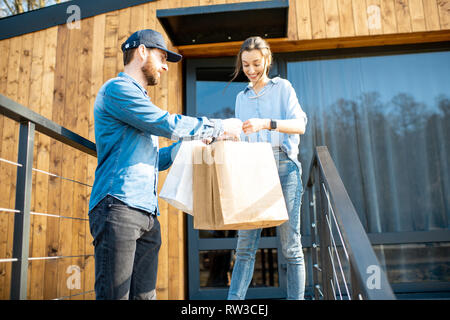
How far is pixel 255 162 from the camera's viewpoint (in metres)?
1.56

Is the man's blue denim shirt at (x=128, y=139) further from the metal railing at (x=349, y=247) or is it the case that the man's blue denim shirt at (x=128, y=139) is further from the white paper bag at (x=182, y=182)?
the metal railing at (x=349, y=247)

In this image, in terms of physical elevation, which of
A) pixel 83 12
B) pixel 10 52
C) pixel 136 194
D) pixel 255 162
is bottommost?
pixel 136 194

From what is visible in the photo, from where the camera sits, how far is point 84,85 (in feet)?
11.9

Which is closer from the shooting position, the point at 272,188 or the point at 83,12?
the point at 272,188

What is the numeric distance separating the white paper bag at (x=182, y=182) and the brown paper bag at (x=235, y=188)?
30 millimetres

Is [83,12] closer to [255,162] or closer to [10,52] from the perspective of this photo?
[10,52]

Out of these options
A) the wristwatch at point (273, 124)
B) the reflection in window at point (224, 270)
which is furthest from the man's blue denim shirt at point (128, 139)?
the reflection in window at point (224, 270)

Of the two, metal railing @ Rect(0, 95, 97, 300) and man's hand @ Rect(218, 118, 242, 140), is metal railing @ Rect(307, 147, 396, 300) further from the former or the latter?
metal railing @ Rect(0, 95, 97, 300)

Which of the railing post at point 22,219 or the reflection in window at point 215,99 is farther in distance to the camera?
the reflection in window at point 215,99

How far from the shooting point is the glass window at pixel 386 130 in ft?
11.4
